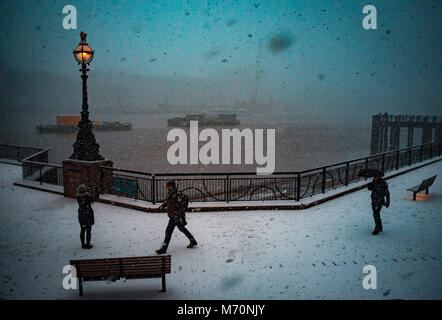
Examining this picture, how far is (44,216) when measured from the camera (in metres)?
10.7

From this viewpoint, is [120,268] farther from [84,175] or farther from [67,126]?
[67,126]

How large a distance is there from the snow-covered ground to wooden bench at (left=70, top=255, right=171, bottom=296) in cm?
43

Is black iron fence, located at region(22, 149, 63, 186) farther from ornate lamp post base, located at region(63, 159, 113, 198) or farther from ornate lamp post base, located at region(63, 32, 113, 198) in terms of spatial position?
ornate lamp post base, located at region(63, 32, 113, 198)

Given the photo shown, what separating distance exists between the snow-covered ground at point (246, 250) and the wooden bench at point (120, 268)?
0.43 metres

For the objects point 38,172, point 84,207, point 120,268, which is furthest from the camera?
point 38,172

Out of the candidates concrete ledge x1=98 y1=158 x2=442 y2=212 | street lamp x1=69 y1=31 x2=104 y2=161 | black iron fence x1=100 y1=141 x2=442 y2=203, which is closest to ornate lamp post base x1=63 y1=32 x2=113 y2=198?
street lamp x1=69 y1=31 x2=104 y2=161

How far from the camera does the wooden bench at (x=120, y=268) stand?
5.88 metres

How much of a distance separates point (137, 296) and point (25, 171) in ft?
41.9

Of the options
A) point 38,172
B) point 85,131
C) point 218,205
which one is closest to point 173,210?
point 218,205

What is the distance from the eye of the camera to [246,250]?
320 inches

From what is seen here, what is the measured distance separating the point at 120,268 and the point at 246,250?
331 centimetres

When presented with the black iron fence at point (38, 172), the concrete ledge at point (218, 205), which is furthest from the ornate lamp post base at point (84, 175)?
the black iron fence at point (38, 172)

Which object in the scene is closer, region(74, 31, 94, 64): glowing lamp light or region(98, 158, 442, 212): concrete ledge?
region(98, 158, 442, 212): concrete ledge

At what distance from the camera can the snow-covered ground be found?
6.26 metres
